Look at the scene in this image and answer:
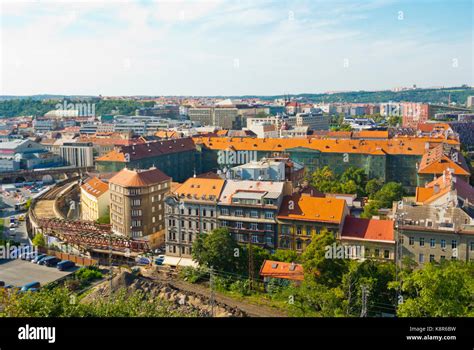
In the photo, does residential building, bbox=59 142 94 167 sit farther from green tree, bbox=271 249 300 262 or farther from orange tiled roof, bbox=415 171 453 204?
orange tiled roof, bbox=415 171 453 204

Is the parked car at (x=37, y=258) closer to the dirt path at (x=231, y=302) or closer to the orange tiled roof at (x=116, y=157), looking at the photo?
the dirt path at (x=231, y=302)

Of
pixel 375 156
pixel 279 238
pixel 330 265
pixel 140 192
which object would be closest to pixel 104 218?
pixel 140 192

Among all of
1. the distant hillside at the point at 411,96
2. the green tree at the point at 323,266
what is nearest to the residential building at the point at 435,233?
the green tree at the point at 323,266

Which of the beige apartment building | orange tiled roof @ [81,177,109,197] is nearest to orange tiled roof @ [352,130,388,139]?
orange tiled roof @ [81,177,109,197]

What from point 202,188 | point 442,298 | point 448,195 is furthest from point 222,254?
point 442,298

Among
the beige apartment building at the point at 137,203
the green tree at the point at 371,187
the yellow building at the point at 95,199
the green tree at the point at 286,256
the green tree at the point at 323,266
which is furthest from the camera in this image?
the green tree at the point at 371,187
